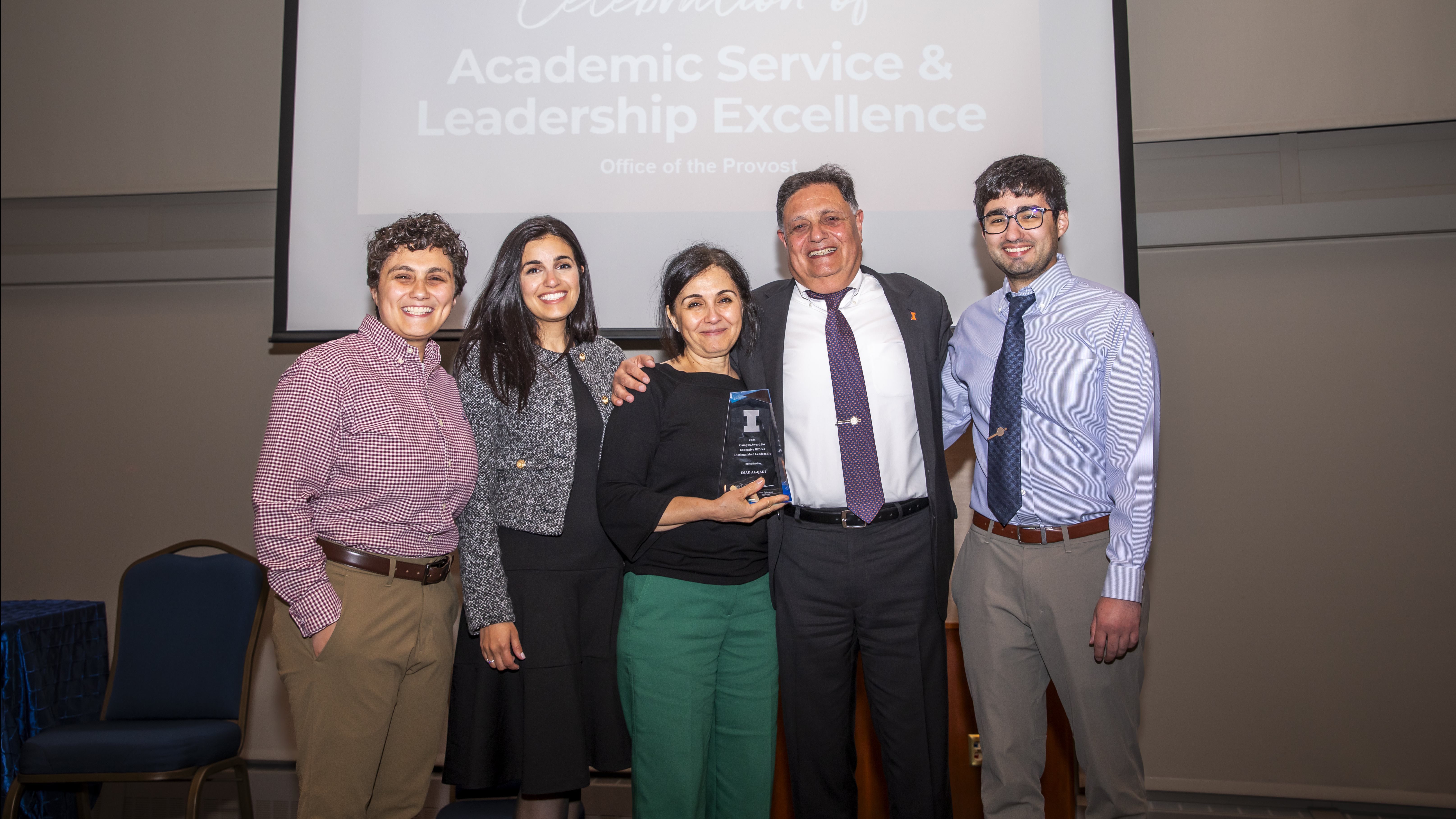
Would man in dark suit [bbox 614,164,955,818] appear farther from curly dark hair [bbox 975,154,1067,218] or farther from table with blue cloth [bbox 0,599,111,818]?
table with blue cloth [bbox 0,599,111,818]

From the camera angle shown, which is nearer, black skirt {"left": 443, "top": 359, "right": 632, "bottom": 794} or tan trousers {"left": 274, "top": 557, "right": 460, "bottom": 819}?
tan trousers {"left": 274, "top": 557, "right": 460, "bottom": 819}

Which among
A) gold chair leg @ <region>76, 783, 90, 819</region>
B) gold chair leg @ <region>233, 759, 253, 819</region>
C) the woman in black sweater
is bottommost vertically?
gold chair leg @ <region>76, 783, 90, 819</region>

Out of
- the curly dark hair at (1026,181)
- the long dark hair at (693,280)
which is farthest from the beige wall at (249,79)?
the long dark hair at (693,280)

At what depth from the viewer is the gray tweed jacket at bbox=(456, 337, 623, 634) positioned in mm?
1691

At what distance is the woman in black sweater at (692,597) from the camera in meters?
1.60

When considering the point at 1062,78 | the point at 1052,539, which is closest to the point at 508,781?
the point at 1052,539

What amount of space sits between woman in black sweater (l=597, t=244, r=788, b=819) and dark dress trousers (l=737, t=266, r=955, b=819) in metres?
0.07

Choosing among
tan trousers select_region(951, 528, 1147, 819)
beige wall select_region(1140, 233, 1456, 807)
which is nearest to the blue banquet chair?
tan trousers select_region(951, 528, 1147, 819)

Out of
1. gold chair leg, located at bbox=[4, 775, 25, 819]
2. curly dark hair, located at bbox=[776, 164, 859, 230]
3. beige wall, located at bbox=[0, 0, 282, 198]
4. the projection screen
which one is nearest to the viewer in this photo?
curly dark hair, located at bbox=[776, 164, 859, 230]

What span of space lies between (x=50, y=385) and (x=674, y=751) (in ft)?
12.7

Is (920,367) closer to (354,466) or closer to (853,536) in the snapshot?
(853,536)

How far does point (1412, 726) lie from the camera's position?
9.60 feet

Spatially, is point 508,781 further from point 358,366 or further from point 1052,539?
point 1052,539

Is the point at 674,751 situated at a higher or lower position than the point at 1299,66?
lower
